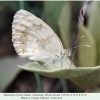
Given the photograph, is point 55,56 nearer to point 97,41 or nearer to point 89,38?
point 89,38

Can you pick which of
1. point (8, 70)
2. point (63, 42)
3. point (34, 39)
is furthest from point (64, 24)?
point (34, 39)

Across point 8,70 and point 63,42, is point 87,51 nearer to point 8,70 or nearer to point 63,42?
point 63,42

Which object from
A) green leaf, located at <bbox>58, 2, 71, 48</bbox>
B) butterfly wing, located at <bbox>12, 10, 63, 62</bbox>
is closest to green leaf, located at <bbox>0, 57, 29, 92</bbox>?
green leaf, located at <bbox>58, 2, 71, 48</bbox>

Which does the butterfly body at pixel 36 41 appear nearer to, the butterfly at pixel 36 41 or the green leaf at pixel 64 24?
the butterfly at pixel 36 41

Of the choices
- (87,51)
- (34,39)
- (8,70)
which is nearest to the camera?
(34,39)

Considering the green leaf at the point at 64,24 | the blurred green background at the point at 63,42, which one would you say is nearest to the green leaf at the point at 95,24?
the blurred green background at the point at 63,42

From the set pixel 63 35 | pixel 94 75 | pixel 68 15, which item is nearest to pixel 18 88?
pixel 63 35

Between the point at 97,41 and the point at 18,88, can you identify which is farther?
the point at 18,88
